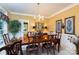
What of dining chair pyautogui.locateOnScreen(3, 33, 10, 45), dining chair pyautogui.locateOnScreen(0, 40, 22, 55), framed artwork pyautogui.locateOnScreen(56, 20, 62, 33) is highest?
framed artwork pyautogui.locateOnScreen(56, 20, 62, 33)

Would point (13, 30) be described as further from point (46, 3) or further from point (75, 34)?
point (75, 34)

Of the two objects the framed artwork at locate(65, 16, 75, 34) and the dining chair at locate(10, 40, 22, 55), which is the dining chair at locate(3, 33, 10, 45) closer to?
the dining chair at locate(10, 40, 22, 55)

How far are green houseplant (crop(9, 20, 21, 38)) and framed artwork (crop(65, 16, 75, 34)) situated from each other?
835mm

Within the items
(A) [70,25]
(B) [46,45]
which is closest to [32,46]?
(B) [46,45]

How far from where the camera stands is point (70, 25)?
2.08m

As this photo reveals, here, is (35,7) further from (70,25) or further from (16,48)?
(16,48)

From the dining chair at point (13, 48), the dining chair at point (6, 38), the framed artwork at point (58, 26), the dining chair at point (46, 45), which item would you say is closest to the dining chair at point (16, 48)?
the dining chair at point (13, 48)

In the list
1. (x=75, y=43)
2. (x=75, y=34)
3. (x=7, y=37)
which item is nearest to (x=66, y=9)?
(x=75, y=34)

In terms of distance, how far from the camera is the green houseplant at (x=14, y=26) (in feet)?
6.72

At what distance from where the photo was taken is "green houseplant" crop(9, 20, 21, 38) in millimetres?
2049

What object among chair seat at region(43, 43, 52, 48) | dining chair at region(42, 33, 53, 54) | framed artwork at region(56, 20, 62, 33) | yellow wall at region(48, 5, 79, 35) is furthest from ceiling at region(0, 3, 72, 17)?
chair seat at region(43, 43, 52, 48)

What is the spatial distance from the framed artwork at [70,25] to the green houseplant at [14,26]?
2.74 feet

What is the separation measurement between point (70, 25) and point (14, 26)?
3.21ft
